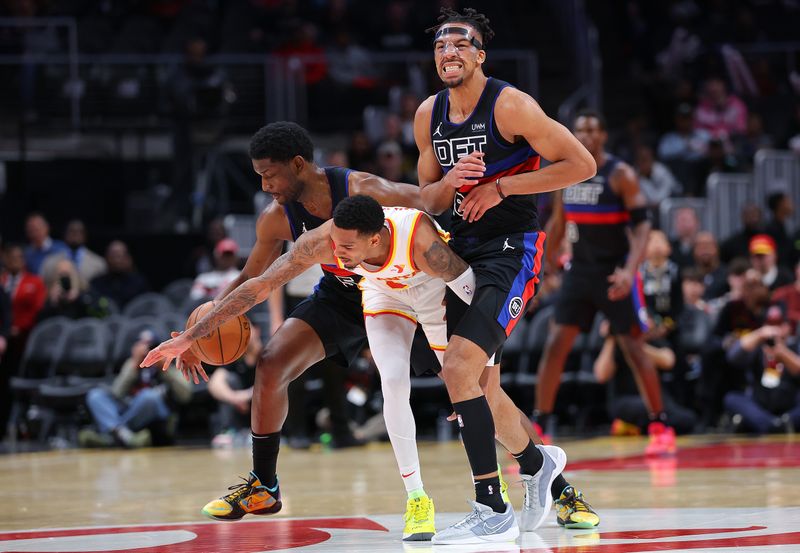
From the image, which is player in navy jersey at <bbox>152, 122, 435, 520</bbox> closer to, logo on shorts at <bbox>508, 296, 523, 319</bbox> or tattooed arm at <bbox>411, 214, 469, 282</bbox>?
tattooed arm at <bbox>411, 214, 469, 282</bbox>

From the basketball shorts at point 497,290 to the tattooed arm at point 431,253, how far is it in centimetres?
15

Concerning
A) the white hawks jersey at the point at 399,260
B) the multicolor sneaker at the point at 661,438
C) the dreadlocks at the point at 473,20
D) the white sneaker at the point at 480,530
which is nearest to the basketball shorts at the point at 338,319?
the white hawks jersey at the point at 399,260

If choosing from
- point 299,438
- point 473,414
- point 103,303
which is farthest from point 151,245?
point 473,414

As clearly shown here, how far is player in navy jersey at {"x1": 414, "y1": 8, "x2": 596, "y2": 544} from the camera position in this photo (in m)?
5.16

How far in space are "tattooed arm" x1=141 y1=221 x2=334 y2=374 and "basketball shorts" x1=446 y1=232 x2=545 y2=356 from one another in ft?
2.00

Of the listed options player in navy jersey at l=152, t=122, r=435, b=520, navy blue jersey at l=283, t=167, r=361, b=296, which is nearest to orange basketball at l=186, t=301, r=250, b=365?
player in navy jersey at l=152, t=122, r=435, b=520

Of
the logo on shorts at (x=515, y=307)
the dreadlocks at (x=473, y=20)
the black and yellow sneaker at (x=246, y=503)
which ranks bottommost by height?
the black and yellow sneaker at (x=246, y=503)

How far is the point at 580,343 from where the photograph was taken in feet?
39.6

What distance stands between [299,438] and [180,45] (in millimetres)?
6808

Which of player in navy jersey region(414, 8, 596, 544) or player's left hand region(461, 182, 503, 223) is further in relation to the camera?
player's left hand region(461, 182, 503, 223)

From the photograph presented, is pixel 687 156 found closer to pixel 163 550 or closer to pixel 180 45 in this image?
pixel 180 45

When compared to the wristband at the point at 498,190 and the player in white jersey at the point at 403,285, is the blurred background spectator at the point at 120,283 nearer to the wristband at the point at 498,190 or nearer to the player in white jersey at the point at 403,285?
the player in white jersey at the point at 403,285

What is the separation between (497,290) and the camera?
17.5 feet

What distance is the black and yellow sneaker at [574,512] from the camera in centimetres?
552
